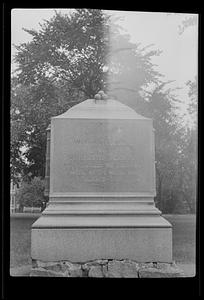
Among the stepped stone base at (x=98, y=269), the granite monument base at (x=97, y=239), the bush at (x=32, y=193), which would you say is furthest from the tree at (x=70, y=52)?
the stepped stone base at (x=98, y=269)

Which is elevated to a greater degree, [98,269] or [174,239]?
[174,239]

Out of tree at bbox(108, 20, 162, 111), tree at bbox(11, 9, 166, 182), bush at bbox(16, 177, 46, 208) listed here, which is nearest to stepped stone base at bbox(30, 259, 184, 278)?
bush at bbox(16, 177, 46, 208)

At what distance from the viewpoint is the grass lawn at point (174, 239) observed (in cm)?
280

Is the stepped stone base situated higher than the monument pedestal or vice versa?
the monument pedestal

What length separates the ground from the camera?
2805 mm

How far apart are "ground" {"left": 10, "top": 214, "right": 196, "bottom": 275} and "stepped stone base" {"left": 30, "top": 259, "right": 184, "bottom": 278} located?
0.25 ft

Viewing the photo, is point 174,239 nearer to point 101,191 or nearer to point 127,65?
point 101,191

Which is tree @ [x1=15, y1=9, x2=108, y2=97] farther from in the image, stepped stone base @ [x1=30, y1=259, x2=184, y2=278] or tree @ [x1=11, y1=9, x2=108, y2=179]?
stepped stone base @ [x1=30, y1=259, x2=184, y2=278]

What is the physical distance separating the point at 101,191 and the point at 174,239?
1.53 feet

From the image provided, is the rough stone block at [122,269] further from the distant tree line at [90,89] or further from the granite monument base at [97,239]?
the distant tree line at [90,89]

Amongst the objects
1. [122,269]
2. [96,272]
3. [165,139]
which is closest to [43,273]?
[96,272]

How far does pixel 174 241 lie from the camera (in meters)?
2.85
